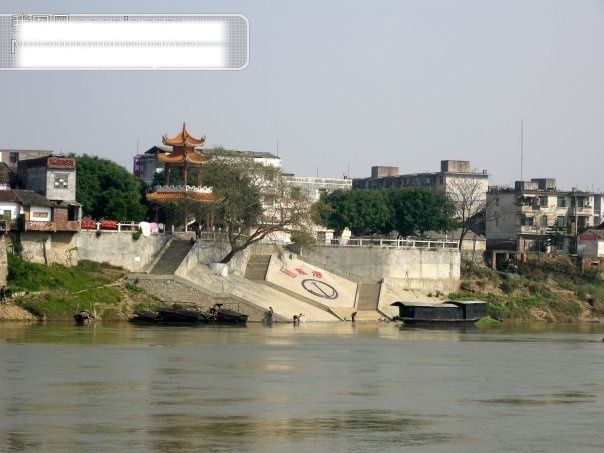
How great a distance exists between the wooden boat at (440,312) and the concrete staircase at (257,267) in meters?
8.82

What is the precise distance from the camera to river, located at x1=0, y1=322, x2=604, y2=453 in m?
32.1

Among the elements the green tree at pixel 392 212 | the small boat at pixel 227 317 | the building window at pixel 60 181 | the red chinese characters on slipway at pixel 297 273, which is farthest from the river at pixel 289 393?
the green tree at pixel 392 212

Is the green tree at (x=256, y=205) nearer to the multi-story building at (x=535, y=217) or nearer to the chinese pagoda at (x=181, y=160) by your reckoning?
the chinese pagoda at (x=181, y=160)

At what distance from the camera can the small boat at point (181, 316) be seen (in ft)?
249

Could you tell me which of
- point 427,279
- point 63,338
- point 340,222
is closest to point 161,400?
point 63,338

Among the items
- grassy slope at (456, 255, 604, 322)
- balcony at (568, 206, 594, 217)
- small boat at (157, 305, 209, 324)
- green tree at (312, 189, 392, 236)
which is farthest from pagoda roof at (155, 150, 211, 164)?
balcony at (568, 206, 594, 217)

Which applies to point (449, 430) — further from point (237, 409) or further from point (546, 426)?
point (237, 409)

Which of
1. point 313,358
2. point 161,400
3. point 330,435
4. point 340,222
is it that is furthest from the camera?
point 340,222

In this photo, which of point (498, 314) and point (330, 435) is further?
point (498, 314)

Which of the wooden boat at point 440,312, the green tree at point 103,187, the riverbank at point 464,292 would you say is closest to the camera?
the riverbank at point 464,292

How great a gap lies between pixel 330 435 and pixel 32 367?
17144 mm

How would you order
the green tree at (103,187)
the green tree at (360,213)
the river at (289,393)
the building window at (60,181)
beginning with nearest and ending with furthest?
the river at (289,393), the building window at (60,181), the green tree at (103,187), the green tree at (360,213)

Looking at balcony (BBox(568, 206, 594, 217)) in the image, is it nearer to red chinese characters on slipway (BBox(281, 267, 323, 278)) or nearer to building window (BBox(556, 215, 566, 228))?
building window (BBox(556, 215, 566, 228))

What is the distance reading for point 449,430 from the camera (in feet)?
112
